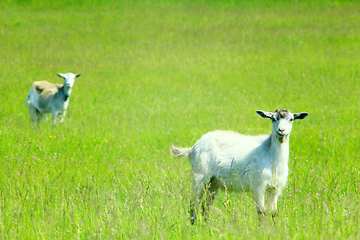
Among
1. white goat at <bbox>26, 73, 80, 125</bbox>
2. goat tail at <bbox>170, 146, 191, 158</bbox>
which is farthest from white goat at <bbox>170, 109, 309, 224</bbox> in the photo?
white goat at <bbox>26, 73, 80, 125</bbox>

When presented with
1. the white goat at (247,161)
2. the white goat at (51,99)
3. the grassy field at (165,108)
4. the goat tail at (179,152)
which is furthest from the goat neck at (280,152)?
the white goat at (51,99)

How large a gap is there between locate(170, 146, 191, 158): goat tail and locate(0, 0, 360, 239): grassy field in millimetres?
280

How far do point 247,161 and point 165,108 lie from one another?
8063 millimetres

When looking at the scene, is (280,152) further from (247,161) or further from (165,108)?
(165,108)

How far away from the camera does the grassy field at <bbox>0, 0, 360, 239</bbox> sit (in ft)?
13.4

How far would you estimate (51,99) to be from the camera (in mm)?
12250

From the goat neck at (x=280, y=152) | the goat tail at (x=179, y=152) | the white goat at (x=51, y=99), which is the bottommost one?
the white goat at (x=51, y=99)

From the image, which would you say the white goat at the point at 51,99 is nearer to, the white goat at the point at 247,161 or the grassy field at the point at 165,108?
the grassy field at the point at 165,108

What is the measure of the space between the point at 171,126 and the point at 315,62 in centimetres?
1122

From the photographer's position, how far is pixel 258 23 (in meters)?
26.7

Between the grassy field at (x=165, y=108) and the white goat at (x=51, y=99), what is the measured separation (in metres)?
0.50

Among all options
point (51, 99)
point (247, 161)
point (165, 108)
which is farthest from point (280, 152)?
point (51, 99)

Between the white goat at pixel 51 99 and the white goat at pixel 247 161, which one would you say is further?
the white goat at pixel 51 99

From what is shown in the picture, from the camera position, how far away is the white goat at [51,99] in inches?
470
